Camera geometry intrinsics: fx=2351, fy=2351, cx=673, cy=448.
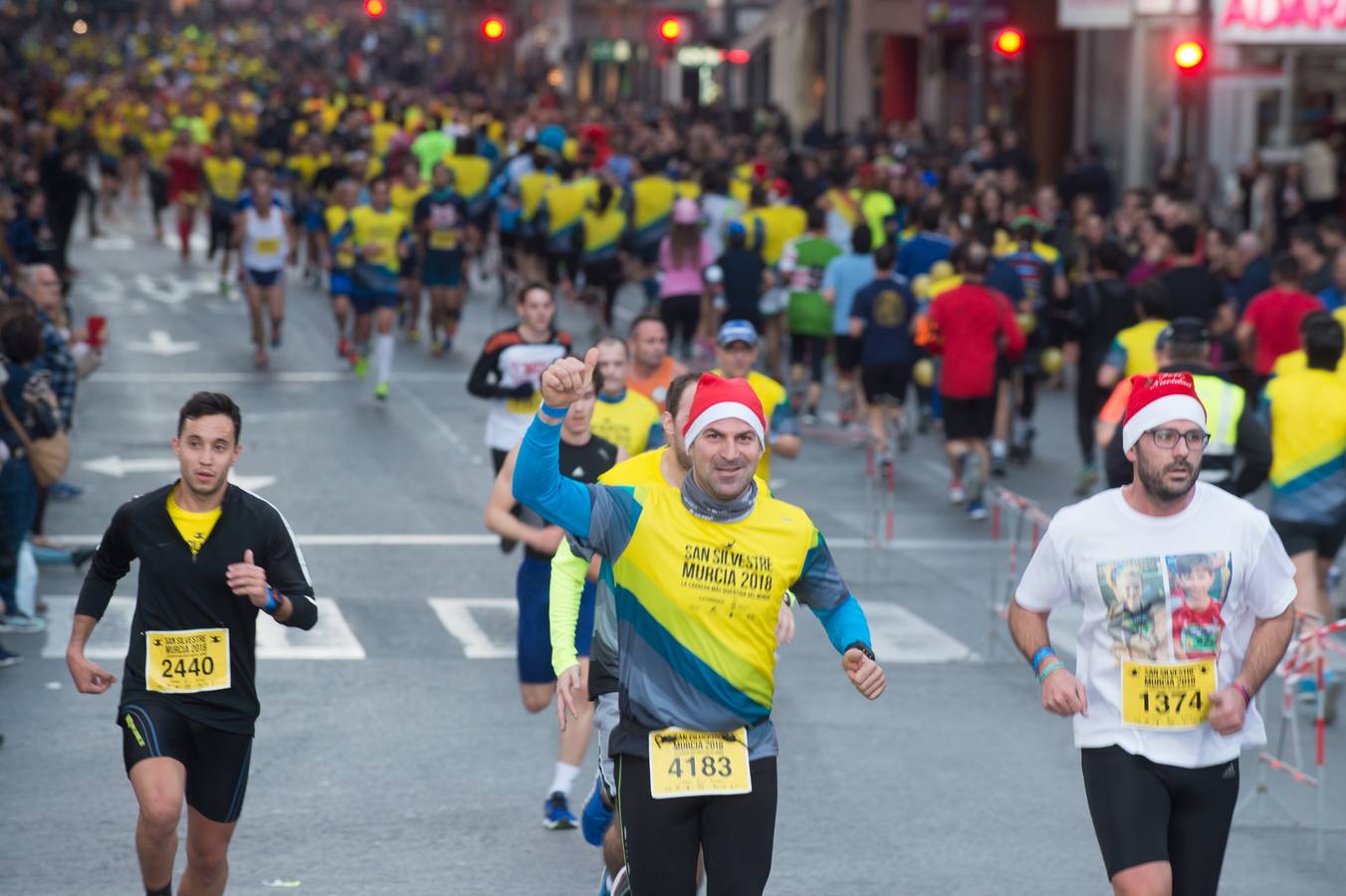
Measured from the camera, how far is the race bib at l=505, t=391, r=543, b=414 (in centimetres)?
1143

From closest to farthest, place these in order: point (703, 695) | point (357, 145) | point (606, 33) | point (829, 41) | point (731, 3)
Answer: point (703, 695), point (357, 145), point (731, 3), point (829, 41), point (606, 33)

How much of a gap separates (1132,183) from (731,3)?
764cm

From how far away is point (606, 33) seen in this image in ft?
226

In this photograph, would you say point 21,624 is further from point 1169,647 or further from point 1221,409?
point 1169,647

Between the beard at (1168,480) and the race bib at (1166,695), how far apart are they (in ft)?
1.46

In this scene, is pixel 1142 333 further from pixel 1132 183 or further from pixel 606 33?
pixel 606 33

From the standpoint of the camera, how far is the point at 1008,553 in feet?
47.9

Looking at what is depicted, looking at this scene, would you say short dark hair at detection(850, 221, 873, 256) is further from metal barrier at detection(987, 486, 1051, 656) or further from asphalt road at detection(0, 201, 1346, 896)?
metal barrier at detection(987, 486, 1051, 656)

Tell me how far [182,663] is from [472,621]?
19.0 feet

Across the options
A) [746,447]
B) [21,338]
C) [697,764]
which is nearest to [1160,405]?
[746,447]

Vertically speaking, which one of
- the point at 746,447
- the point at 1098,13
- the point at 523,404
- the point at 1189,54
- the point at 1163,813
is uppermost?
the point at 1098,13

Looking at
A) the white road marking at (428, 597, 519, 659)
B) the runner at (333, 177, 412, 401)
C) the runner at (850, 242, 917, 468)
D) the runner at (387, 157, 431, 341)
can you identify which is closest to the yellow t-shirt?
the white road marking at (428, 597, 519, 659)

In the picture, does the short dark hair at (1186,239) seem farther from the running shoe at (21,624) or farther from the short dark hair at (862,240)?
the running shoe at (21,624)

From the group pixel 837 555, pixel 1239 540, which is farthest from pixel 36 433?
pixel 1239 540
